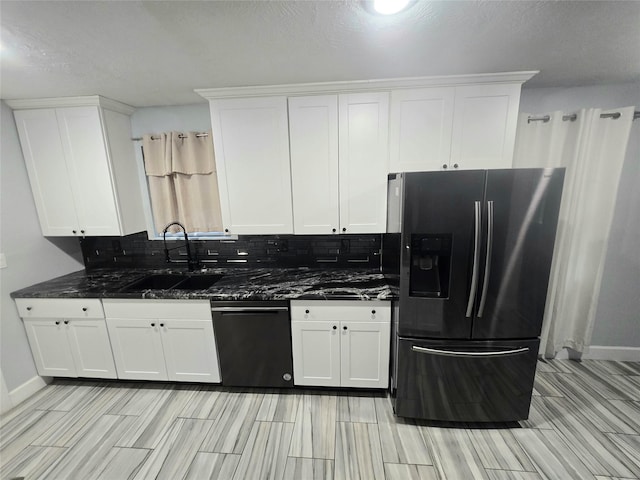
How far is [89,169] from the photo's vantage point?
86.8 inches

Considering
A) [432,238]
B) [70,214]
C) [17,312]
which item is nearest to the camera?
[432,238]

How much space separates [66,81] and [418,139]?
252 cm

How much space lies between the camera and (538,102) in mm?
2174

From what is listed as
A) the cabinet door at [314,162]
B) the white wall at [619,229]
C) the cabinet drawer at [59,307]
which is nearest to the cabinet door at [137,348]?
the cabinet drawer at [59,307]

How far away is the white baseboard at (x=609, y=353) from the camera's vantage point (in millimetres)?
2443

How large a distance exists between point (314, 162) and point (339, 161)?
201 millimetres

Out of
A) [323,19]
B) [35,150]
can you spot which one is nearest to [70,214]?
[35,150]

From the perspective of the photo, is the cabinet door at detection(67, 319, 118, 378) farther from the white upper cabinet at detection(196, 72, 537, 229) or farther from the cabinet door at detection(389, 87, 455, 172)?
the cabinet door at detection(389, 87, 455, 172)

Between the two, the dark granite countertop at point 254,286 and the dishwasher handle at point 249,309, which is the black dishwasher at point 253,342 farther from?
the dark granite countertop at point 254,286

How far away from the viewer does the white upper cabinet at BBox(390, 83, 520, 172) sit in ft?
6.11

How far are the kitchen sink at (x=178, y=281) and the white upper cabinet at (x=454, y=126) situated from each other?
6.53 ft

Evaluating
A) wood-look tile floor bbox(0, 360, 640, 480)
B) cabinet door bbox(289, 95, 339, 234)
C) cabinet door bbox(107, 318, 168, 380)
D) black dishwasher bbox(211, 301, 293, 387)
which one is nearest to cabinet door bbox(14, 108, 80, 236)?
cabinet door bbox(107, 318, 168, 380)

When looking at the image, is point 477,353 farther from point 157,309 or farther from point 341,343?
point 157,309

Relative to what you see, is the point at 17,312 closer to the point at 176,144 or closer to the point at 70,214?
the point at 70,214
